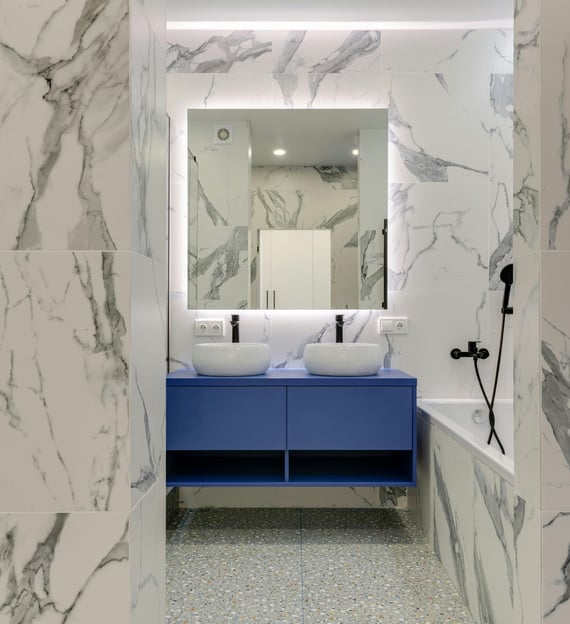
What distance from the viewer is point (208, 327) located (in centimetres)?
291

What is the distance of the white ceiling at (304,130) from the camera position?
9.51 ft

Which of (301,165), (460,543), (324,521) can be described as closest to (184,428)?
(324,521)

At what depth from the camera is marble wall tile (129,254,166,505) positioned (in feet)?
2.48

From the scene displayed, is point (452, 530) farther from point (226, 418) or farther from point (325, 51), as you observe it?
point (325, 51)

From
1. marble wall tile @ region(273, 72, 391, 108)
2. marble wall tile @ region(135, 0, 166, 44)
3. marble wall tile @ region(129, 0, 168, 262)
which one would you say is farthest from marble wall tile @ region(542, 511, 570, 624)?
marble wall tile @ region(273, 72, 391, 108)

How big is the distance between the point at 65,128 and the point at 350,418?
1963 mm

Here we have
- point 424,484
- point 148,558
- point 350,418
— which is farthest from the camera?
point 424,484

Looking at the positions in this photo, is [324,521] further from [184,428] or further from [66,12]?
[66,12]

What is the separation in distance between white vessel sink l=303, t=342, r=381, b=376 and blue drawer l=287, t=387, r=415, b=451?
0.33 ft

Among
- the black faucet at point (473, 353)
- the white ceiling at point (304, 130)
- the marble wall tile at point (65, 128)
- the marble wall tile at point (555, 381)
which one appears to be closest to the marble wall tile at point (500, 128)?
the white ceiling at point (304, 130)

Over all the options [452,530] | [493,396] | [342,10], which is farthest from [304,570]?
[342,10]

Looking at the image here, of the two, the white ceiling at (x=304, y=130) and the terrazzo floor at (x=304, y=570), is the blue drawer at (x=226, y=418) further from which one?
the white ceiling at (x=304, y=130)

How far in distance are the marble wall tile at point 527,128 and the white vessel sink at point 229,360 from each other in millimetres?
1744

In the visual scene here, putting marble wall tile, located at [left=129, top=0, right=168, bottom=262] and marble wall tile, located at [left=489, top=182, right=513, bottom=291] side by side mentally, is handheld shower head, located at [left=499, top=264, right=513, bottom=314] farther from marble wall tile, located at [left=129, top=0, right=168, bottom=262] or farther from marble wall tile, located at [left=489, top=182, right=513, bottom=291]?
marble wall tile, located at [left=129, top=0, right=168, bottom=262]
